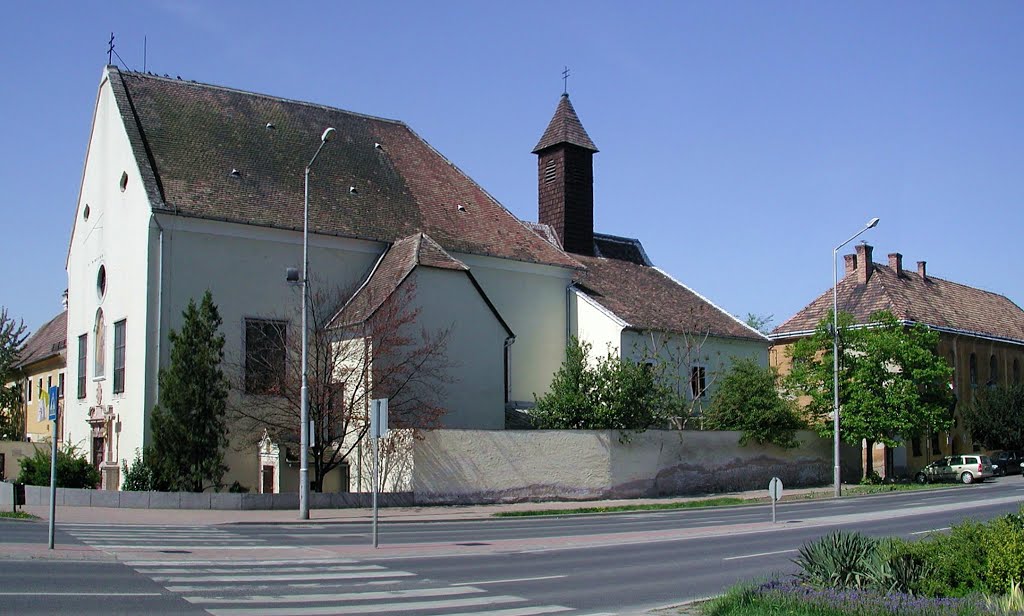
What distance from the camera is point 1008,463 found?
52.8 meters

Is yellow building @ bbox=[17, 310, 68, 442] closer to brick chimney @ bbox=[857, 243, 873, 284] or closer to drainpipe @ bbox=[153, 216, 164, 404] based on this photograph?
drainpipe @ bbox=[153, 216, 164, 404]

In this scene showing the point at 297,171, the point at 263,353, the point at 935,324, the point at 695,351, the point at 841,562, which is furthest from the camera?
the point at 935,324

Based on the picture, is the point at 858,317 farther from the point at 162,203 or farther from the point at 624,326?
the point at 162,203

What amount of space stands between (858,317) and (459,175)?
2654 cm

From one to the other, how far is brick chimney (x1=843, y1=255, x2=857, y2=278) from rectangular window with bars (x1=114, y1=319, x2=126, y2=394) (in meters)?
42.7

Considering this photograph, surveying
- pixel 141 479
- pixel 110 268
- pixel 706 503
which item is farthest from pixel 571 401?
pixel 110 268

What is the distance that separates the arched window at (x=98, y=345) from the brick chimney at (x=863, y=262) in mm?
42336

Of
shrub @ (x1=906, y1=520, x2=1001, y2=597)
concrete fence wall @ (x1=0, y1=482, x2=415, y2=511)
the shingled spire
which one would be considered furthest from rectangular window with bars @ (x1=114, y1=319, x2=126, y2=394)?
shrub @ (x1=906, y1=520, x2=1001, y2=597)

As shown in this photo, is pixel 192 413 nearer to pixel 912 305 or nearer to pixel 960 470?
pixel 960 470

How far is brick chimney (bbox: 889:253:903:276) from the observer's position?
6059 centimetres

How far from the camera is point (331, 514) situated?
2692 centimetres

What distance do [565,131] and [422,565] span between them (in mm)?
33253

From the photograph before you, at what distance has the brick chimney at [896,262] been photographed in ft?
199

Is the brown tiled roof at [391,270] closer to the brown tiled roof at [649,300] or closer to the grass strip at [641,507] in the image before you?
the grass strip at [641,507]
